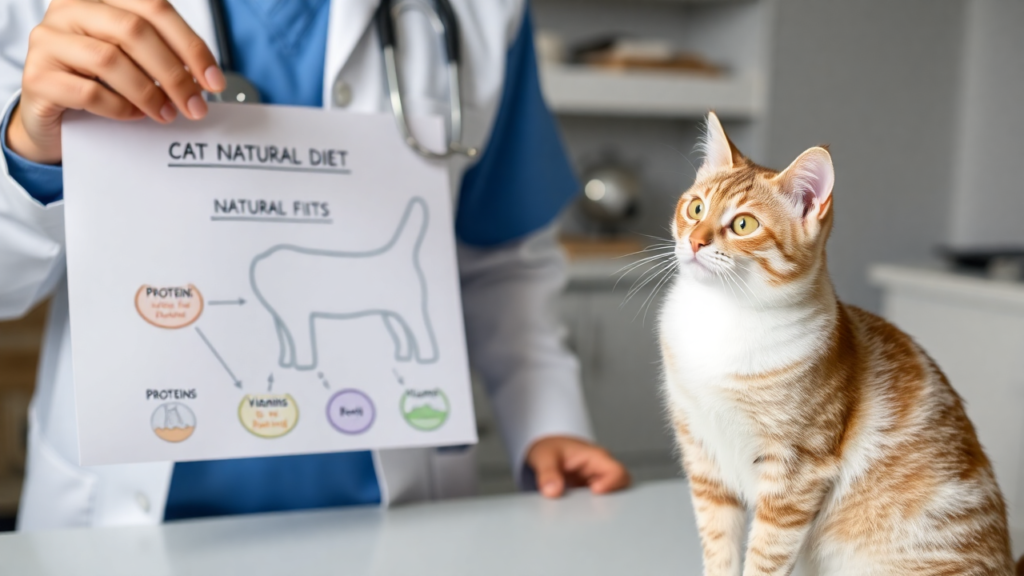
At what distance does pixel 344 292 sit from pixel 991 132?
2379mm

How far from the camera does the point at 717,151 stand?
504 millimetres

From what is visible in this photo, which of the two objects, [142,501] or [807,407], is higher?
[807,407]

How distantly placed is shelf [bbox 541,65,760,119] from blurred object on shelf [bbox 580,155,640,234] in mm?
223

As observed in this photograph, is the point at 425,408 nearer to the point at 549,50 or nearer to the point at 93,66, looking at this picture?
the point at 93,66

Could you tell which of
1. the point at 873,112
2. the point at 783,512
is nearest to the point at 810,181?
the point at 783,512

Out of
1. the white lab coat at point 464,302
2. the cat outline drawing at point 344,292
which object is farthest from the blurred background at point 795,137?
the cat outline drawing at point 344,292

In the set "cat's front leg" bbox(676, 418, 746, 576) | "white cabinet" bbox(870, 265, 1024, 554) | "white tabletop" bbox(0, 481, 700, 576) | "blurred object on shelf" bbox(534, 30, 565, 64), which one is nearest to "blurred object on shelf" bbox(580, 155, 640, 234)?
"blurred object on shelf" bbox(534, 30, 565, 64)

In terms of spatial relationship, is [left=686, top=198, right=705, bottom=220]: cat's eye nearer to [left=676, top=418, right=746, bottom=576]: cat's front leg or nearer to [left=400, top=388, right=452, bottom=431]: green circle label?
[left=676, top=418, right=746, bottom=576]: cat's front leg

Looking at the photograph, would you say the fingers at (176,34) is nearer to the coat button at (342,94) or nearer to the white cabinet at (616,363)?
the coat button at (342,94)

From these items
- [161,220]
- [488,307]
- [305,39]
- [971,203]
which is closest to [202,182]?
[161,220]

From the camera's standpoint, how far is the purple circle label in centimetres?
64

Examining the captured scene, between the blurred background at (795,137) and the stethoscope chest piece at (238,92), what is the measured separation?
1.49 metres

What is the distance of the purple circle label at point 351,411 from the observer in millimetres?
640

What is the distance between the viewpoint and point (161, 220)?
61 centimetres
